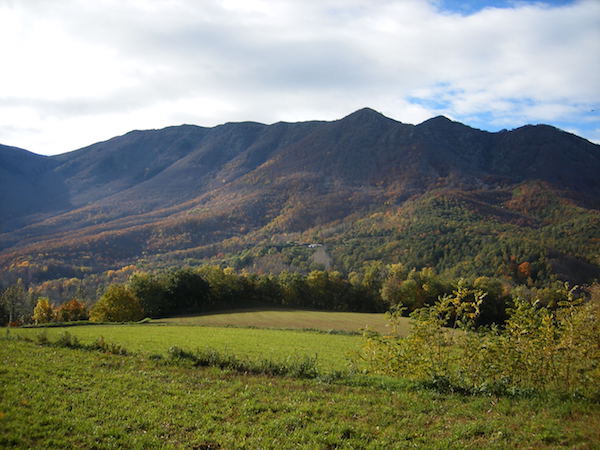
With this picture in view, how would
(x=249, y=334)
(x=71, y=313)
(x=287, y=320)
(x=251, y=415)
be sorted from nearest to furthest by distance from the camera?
1. (x=251, y=415)
2. (x=249, y=334)
3. (x=287, y=320)
4. (x=71, y=313)

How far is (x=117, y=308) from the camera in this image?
52750mm

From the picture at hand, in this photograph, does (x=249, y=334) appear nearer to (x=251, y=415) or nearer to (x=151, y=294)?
(x=251, y=415)

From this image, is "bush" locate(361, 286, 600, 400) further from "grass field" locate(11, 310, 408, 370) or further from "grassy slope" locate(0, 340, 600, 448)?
"grass field" locate(11, 310, 408, 370)

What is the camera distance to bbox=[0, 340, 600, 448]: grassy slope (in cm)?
849

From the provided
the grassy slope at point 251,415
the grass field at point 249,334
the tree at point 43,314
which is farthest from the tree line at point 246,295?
the grassy slope at point 251,415

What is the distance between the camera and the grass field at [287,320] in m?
47.6

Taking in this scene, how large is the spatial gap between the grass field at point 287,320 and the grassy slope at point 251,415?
33.5 metres

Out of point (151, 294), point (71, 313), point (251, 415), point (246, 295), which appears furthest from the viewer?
point (246, 295)

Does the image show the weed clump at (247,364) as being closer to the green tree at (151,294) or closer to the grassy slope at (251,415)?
the grassy slope at (251,415)

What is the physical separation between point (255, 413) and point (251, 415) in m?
0.27

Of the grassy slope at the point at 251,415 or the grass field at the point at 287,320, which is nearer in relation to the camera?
the grassy slope at the point at 251,415

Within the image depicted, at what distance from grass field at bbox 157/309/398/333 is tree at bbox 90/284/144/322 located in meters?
5.85

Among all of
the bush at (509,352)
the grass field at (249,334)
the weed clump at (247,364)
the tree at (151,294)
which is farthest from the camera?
the tree at (151,294)

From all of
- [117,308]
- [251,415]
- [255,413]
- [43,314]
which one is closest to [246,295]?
[117,308]
